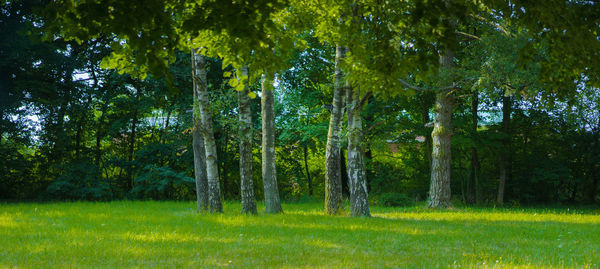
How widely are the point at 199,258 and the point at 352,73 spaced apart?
3.62m

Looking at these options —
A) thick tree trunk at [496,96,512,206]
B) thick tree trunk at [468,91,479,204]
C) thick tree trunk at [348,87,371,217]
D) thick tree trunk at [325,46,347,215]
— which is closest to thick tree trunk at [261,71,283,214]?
thick tree trunk at [325,46,347,215]

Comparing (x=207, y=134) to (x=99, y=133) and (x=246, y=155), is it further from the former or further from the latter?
(x=99, y=133)

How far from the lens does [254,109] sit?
26484mm

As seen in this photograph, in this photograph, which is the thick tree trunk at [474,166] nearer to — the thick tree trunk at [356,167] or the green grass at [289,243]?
the thick tree trunk at [356,167]

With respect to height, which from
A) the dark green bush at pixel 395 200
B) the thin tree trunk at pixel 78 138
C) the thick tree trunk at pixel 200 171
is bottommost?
the dark green bush at pixel 395 200

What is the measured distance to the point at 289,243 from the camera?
8.87 metres

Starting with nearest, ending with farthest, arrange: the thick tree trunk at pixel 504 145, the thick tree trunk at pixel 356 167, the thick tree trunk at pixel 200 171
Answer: the thick tree trunk at pixel 356 167
the thick tree trunk at pixel 200 171
the thick tree trunk at pixel 504 145

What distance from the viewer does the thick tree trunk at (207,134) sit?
14953 millimetres

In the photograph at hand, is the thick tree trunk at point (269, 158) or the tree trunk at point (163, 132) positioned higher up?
the tree trunk at point (163, 132)

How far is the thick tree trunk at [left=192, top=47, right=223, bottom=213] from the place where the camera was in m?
15.0

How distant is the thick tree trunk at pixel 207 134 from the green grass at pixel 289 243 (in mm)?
1748

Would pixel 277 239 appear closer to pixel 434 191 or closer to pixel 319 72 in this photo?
pixel 434 191

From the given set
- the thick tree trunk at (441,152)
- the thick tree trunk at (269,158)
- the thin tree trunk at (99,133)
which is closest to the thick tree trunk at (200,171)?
the thick tree trunk at (269,158)

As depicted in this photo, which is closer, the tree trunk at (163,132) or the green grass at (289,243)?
the green grass at (289,243)
